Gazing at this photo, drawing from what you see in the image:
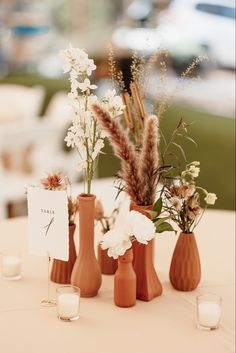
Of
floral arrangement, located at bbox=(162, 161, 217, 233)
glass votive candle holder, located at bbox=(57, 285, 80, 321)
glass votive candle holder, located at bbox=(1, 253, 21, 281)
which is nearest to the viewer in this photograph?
glass votive candle holder, located at bbox=(57, 285, 80, 321)

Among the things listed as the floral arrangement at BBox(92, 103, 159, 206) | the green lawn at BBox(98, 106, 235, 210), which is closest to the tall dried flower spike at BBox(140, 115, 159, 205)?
the floral arrangement at BBox(92, 103, 159, 206)

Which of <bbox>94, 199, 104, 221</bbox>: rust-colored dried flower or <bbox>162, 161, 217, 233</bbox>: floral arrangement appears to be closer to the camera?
<bbox>162, 161, 217, 233</bbox>: floral arrangement

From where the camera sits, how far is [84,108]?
1.91 m

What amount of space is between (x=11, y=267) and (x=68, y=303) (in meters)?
0.31

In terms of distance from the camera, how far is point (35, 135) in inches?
185

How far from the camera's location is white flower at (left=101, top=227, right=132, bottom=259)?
181cm

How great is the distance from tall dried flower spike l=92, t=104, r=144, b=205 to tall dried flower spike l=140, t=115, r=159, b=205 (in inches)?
0.6

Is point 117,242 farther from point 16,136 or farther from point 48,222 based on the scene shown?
point 16,136

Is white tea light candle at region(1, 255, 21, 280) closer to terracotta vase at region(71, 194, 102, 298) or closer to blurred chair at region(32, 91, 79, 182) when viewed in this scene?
terracotta vase at region(71, 194, 102, 298)

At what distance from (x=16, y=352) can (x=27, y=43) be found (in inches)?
221

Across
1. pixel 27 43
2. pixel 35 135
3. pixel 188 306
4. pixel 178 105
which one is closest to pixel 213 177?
pixel 178 105

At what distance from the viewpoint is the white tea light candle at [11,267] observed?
2143 mm

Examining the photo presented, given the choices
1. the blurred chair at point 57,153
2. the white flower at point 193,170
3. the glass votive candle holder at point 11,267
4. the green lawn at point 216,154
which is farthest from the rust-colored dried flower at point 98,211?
the blurred chair at point 57,153

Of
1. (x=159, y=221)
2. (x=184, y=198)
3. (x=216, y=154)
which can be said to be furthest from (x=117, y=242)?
(x=216, y=154)
